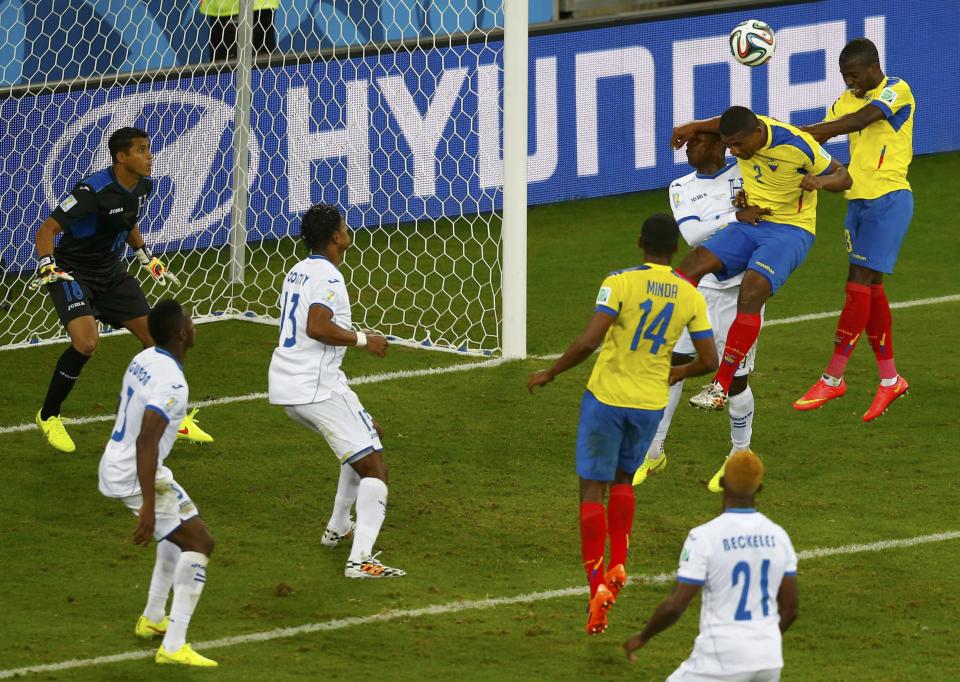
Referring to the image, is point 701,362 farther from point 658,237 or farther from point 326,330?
point 326,330

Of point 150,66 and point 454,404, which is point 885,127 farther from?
point 150,66

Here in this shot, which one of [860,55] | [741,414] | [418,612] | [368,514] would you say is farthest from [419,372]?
[418,612]

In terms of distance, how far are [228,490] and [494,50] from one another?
487 cm

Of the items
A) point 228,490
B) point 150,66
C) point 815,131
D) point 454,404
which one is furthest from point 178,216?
point 815,131

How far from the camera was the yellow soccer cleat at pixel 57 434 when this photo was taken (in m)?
10.1

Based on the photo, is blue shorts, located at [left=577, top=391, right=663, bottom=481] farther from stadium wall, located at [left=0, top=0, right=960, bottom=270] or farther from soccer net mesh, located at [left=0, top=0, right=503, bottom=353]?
soccer net mesh, located at [left=0, top=0, right=503, bottom=353]

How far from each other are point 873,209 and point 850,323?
0.71m

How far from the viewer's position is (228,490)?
951 cm

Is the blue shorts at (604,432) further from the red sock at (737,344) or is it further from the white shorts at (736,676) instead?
the white shorts at (736,676)

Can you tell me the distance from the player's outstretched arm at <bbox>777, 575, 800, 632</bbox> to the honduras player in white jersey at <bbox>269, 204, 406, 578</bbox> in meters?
2.77

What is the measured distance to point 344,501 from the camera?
8.56 m

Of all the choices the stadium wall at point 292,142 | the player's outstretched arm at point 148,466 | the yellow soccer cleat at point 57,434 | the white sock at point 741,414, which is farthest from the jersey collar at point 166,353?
the stadium wall at point 292,142

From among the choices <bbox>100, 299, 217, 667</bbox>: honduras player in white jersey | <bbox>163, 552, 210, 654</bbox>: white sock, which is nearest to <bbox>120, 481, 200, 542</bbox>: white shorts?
<bbox>100, 299, 217, 667</bbox>: honduras player in white jersey

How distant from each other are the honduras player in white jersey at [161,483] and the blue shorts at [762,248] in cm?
348
